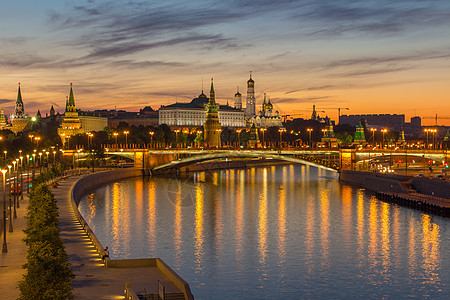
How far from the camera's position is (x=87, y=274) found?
1122 inches

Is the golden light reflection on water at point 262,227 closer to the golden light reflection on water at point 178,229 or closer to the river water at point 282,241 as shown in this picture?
the river water at point 282,241

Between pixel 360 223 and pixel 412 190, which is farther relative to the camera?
pixel 412 190

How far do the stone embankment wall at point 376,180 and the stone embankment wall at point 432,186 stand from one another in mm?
1912

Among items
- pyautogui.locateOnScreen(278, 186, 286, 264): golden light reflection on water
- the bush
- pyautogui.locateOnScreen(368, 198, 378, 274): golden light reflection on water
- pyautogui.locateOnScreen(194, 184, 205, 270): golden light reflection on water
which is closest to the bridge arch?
pyautogui.locateOnScreen(278, 186, 286, 264): golden light reflection on water

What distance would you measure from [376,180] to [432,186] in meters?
14.1

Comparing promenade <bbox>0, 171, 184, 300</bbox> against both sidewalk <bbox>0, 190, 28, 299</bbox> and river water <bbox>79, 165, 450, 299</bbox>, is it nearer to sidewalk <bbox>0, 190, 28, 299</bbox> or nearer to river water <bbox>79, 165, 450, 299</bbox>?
sidewalk <bbox>0, 190, 28, 299</bbox>

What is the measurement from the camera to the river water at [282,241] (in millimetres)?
34281

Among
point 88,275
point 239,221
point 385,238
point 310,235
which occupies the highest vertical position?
point 88,275

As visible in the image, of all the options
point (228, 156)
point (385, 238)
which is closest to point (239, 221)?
point (385, 238)

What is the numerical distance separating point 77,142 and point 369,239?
11982 cm

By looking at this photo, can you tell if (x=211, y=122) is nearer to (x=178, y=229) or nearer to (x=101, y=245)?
(x=178, y=229)

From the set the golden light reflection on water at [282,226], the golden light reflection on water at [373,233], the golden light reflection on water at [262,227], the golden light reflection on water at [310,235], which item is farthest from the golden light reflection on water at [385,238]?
the golden light reflection on water at [262,227]

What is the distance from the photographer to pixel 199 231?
51156mm

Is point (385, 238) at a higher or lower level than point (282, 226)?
lower
